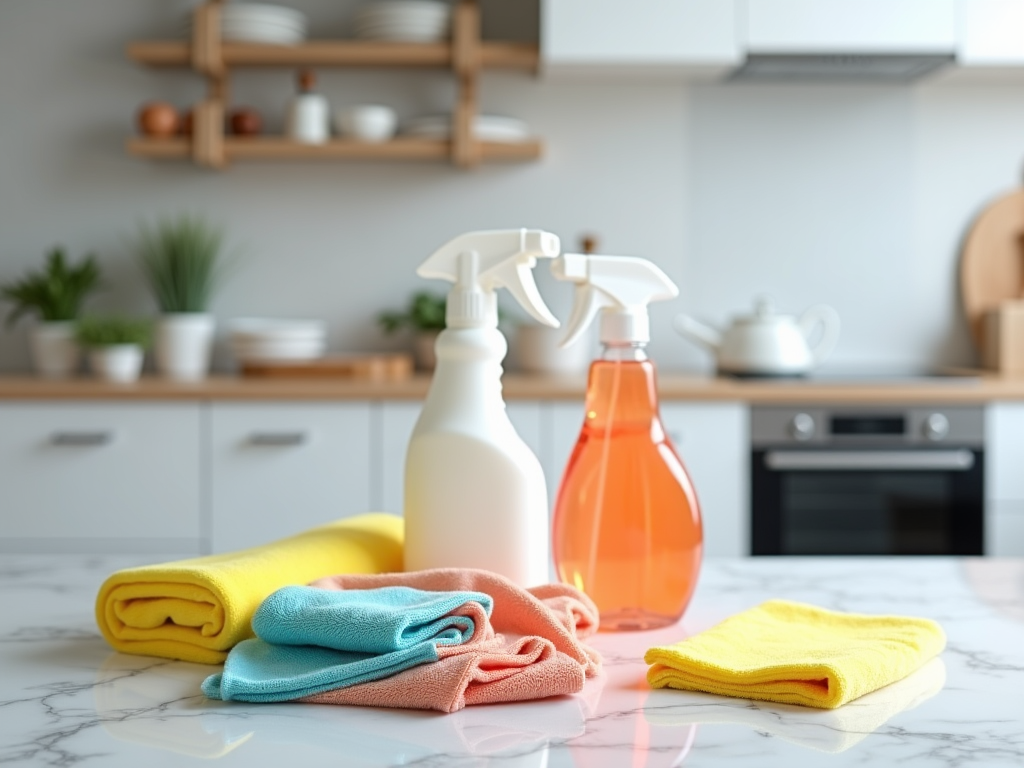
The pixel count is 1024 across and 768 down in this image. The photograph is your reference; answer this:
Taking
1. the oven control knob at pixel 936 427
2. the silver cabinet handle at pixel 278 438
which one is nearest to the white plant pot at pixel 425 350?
the silver cabinet handle at pixel 278 438

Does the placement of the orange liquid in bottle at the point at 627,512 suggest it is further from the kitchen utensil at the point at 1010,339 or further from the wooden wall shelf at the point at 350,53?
the kitchen utensil at the point at 1010,339

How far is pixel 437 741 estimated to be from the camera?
0.68m

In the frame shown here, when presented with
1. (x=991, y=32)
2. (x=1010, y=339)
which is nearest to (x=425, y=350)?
(x=1010, y=339)

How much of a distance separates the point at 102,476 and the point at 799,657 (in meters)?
2.36

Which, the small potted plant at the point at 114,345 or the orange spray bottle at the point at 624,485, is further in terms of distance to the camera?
the small potted plant at the point at 114,345

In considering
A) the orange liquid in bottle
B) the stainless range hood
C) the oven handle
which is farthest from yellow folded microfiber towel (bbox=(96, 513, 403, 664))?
the stainless range hood

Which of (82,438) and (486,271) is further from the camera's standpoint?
(82,438)

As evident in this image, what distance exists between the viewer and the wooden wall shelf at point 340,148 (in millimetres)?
3227

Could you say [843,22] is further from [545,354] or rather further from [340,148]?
[340,148]

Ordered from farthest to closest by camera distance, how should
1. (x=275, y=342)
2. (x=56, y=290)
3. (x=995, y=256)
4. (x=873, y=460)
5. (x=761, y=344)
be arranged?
(x=995, y=256) → (x=56, y=290) → (x=275, y=342) → (x=761, y=344) → (x=873, y=460)

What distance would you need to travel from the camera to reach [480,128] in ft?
10.7

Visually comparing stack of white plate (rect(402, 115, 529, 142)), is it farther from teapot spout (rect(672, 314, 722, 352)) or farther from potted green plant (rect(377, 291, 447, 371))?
teapot spout (rect(672, 314, 722, 352))

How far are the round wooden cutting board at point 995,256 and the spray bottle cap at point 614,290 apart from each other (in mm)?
2801

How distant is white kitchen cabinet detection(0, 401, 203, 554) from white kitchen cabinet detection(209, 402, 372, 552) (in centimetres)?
6
